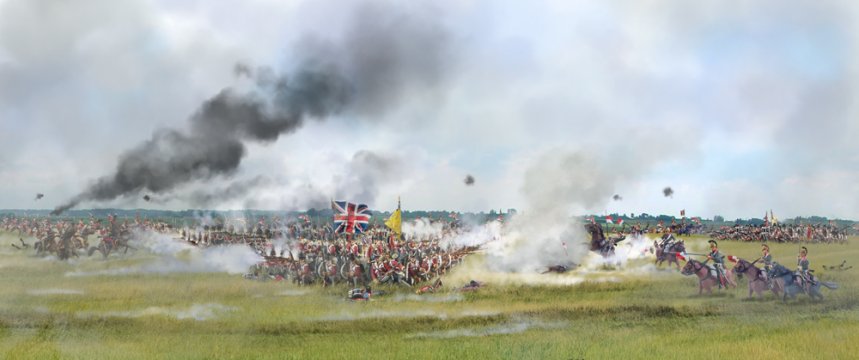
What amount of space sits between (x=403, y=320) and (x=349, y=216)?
29.6 feet

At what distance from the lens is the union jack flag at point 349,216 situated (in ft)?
107

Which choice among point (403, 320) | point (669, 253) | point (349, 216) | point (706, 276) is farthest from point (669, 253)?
point (349, 216)

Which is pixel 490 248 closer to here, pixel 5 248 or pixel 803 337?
pixel 803 337

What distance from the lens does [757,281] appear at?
27938 mm

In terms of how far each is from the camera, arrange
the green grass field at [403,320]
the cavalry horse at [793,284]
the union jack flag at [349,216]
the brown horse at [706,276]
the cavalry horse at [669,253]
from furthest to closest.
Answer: the cavalry horse at [669,253] → the union jack flag at [349,216] → the brown horse at [706,276] → the cavalry horse at [793,284] → the green grass field at [403,320]

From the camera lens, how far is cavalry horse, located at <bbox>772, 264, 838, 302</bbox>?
1093 inches

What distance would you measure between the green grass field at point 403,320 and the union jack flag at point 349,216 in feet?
15.2

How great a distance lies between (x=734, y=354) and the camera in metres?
20.1

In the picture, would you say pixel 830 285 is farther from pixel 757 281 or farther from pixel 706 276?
pixel 706 276

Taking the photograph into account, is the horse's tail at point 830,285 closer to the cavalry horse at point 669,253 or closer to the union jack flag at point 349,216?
the cavalry horse at point 669,253

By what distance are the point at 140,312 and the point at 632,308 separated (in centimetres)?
2178

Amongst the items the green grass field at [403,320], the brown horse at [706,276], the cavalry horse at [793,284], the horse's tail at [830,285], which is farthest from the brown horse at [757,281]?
the horse's tail at [830,285]

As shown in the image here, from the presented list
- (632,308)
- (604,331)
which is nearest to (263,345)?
(604,331)

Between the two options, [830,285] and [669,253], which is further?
[669,253]
